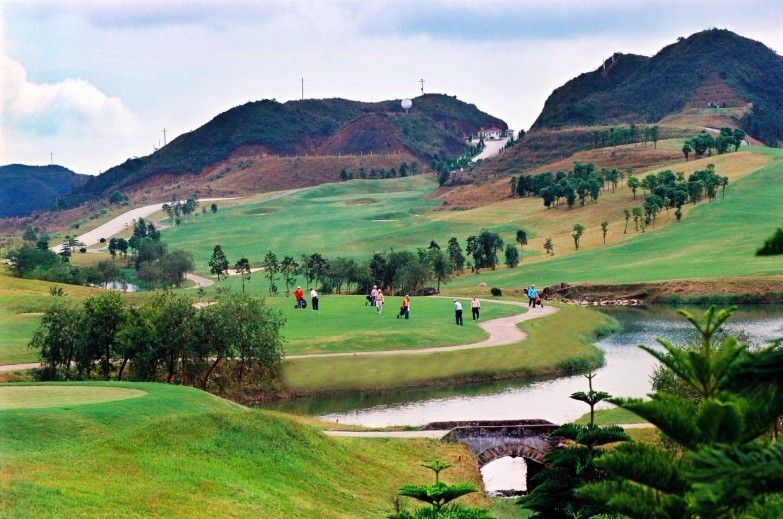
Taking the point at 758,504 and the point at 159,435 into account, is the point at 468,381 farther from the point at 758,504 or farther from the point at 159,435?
the point at 758,504

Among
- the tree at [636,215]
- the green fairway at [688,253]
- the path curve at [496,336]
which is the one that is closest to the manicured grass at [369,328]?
the path curve at [496,336]

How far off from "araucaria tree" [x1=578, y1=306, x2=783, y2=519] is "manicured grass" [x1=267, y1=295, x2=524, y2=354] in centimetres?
4836

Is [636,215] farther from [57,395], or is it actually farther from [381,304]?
[57,395]

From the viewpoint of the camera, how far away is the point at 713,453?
10258 millimetres

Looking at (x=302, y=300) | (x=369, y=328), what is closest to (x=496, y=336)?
(x=369, y=328)

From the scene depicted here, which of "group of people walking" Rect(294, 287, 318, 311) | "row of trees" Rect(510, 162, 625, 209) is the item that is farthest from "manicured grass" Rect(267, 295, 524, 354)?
"row of trees" Rect(510, 162, 625, 209)

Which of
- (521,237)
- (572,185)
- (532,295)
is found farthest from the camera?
(572,185)

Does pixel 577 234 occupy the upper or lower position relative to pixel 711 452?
upper

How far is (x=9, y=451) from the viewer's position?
24891 millimetres

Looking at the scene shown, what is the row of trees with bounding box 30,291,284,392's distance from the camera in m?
52.6

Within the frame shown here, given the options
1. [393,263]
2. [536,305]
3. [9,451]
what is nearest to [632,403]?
[9,451]

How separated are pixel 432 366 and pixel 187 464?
32.9m

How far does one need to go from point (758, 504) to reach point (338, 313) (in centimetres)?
6301

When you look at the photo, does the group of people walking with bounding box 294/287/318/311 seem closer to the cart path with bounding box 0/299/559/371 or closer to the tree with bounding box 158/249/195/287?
the cart path with bounding box 0/299/559/371
